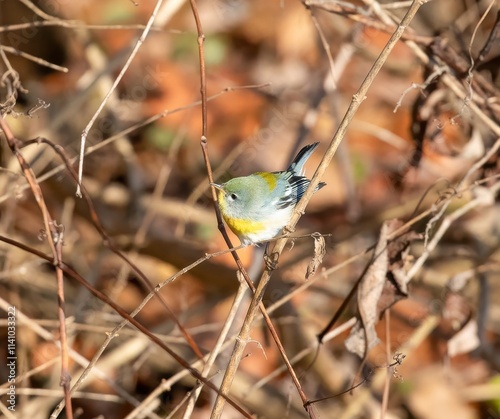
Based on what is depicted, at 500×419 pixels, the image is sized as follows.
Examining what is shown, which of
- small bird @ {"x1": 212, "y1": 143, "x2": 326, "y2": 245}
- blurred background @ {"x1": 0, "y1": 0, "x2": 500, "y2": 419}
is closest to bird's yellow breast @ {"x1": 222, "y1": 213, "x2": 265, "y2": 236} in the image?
small bird @ {"x1": 212, "y1": 143, "x2": 326, "y2": 245}

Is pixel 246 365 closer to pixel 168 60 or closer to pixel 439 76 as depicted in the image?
pixel 439 76

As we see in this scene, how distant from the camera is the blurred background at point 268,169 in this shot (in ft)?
10.8

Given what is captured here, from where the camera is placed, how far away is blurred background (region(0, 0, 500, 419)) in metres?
3.28

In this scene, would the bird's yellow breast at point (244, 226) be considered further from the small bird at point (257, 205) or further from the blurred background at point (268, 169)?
the blurred background at point (268, 169)

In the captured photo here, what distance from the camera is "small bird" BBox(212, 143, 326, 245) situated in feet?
10.4

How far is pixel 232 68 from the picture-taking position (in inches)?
296

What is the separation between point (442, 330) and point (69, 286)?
281cm

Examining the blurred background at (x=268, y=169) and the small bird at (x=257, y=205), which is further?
the blurred background at (x=268, y=169)

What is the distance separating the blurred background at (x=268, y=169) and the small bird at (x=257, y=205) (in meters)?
0.32

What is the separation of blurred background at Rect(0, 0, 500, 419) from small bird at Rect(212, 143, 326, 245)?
0.32 meters

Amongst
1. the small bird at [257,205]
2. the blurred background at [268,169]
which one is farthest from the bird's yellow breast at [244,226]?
the blurred background at [268,169]

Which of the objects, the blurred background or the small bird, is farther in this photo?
the blurred background

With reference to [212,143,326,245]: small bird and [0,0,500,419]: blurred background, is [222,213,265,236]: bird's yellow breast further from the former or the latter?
[0,0,500,419]: blurred background

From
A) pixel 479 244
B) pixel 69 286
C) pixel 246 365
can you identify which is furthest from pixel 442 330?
pixel 69 286
